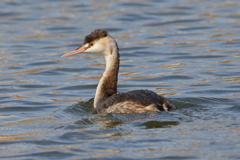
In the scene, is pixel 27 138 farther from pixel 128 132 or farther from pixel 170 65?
pixel 170 65

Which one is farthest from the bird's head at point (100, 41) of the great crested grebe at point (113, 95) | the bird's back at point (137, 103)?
the bird's back at point (137, 103)

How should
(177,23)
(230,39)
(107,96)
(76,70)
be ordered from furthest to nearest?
(177,23)
(230,39)
(76,70)
(107,96)

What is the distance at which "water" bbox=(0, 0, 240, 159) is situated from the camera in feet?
21.0

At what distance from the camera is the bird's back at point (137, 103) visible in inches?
295

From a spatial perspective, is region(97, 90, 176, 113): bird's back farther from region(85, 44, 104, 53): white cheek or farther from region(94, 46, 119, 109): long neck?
region(85, 44, 104, 53): white cheek

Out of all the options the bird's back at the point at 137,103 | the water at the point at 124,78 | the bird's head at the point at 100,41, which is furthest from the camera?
the bird's head at the point at 100,41

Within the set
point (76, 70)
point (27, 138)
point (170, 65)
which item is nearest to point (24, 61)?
point (76, 70)

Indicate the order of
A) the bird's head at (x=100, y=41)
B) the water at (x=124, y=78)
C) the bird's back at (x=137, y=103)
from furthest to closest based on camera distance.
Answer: the bird's head at (x=100, y=41)
the bird's back at (x=137, y=103)
the water at (x=124, y=78)

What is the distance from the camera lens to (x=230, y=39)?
46.3 ft

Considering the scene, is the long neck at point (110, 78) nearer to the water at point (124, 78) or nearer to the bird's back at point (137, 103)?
the water at point (124, 78)

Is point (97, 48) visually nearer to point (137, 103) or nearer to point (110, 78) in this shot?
point (110, 78)

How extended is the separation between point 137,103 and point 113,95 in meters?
0.62

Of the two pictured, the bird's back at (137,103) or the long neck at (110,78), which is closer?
the bird's back at (137,103)

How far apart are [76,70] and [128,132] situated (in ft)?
17.3
